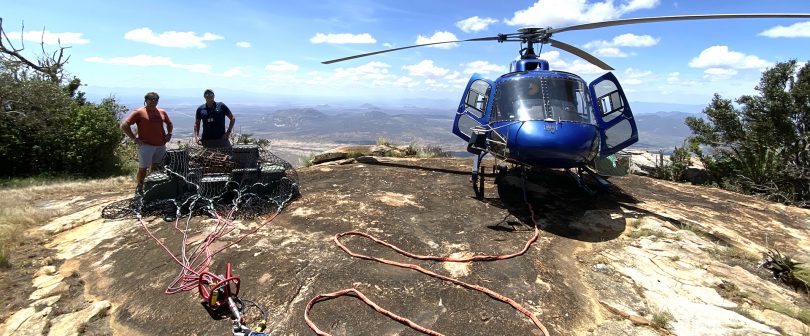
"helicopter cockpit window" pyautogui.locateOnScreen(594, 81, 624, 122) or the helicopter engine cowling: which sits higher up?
"helicopter cockpit window" pyautogui.locateOnScreen(594, 81, 624, 122)

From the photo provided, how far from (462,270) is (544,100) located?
10.5 ft

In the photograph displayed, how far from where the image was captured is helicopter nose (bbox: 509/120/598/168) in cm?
525

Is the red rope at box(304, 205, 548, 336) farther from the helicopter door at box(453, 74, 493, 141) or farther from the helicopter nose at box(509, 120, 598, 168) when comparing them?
the helicopter door at box(453, 74, 493, 141)

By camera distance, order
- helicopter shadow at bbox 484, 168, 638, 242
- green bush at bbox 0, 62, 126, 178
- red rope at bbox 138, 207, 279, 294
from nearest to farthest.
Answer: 1. red rope at bbox 138, 207, 279, 294
2. helicopter shadow at bbox 484, 168, 638, 242
3. green bush at bbox 0, 62, 126, 178

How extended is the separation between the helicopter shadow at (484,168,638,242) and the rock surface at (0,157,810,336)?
4cm

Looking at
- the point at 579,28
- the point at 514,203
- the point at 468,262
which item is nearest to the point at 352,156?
the point at 514,203

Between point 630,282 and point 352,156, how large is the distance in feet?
25.4

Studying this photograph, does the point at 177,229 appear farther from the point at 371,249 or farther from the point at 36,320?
the point at 371,249

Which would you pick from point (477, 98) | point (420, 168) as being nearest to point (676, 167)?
point (477, 98)

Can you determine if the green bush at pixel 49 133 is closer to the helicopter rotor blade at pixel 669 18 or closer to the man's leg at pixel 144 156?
the man's leg at pixel 144 156

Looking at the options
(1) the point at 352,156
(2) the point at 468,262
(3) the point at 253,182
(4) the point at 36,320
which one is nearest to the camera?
(4) the point at 36,320

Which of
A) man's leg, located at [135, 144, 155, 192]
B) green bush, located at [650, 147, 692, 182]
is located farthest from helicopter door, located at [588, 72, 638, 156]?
man's leg, located at [135, 144, 155, 192]

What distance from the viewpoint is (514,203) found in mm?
6484

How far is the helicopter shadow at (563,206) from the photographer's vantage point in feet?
17.7
